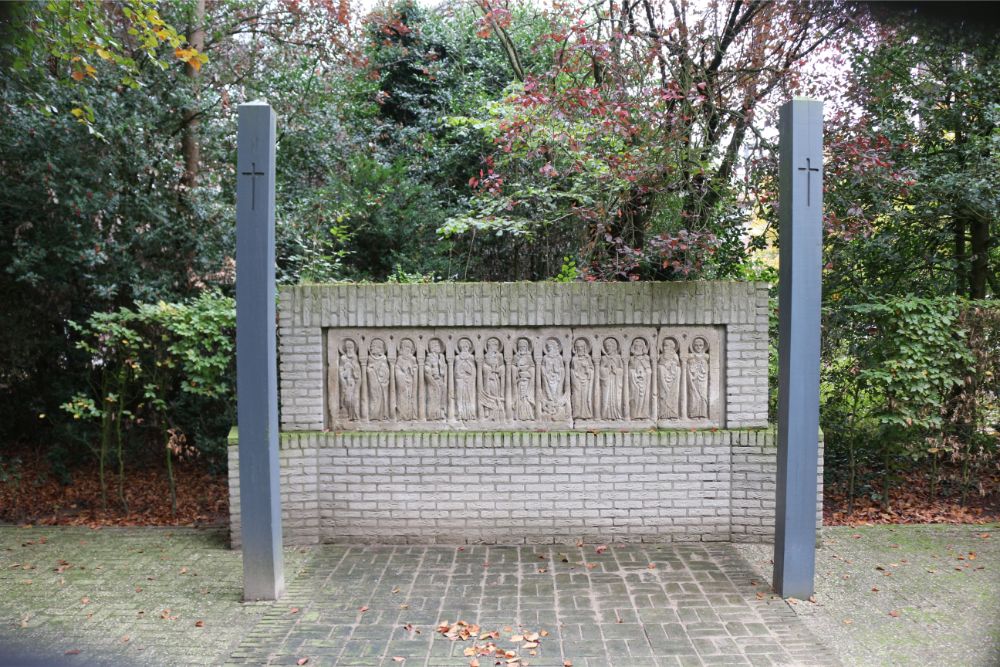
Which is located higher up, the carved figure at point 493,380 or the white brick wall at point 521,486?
the carved figure at point 493,380

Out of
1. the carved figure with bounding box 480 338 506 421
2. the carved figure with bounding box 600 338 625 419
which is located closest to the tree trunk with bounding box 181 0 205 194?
the carved figure with bounding box 480 338 506 421

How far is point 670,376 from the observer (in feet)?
20.6

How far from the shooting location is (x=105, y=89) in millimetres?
7762

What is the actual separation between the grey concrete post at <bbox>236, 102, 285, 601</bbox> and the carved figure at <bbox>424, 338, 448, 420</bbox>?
5.39ft

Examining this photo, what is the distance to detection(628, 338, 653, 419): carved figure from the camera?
627 centimetres

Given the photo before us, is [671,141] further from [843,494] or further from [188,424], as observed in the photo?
[188,424]

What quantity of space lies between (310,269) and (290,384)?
2.48 metres

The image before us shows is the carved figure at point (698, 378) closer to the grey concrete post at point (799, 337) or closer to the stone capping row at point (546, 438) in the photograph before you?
the stone capping row at point (546, 438)

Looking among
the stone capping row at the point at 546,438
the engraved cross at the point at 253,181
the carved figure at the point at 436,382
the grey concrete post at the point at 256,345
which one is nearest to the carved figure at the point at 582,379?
the stone capping row at the point at 546,438

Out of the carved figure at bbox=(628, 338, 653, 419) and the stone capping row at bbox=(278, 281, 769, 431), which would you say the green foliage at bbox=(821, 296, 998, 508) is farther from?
the carved figure at bbox=(628, 338, 653, 419)

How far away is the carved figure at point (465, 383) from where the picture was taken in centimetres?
627

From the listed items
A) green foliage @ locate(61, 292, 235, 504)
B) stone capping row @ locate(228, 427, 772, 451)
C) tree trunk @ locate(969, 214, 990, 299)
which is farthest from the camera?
tree trunk @ locate(969, 214, 990, 299)

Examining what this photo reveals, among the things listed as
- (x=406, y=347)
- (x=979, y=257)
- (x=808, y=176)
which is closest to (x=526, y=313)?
(x=406, y=347)

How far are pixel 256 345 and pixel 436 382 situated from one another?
187cm
